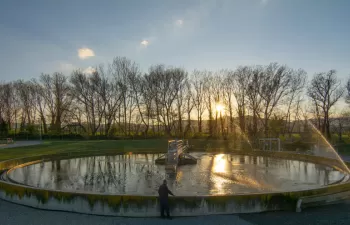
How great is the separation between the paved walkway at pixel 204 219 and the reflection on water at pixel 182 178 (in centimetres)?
313

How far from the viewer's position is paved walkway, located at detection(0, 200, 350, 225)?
969 centimetres

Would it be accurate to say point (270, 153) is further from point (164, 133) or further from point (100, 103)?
point (100, 103)

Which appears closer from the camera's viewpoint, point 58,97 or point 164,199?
point 164,199

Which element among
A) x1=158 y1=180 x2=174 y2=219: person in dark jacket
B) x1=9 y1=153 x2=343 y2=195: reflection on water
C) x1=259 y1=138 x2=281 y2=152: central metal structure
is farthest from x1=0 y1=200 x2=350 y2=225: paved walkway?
x1=259 y1=138 x2=281 y2=152: central metal structure

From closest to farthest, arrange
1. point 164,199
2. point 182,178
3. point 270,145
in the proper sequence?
point 164,199 < point 182,178 < point 270,145

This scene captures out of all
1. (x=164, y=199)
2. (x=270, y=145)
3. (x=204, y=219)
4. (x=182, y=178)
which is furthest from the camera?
(x=270, y=145)

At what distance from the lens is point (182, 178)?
17062mm

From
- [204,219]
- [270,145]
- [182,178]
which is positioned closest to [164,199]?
[204,219]

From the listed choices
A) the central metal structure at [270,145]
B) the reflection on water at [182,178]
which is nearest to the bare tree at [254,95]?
the central metal structure at [270,145]

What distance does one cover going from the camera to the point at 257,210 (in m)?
10.7

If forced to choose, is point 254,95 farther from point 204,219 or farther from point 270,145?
point 204,219

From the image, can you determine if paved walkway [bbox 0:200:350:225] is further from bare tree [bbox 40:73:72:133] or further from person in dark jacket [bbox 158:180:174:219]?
bare tree [bbox 40:73:72:133]

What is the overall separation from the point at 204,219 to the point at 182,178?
7058 mm

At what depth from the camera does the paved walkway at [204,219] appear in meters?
9.69
